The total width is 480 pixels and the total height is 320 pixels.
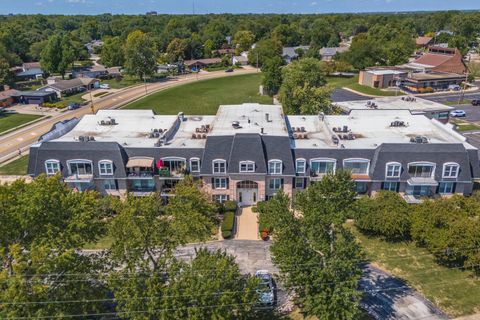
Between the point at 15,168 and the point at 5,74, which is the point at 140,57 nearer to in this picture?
the point at 5,74

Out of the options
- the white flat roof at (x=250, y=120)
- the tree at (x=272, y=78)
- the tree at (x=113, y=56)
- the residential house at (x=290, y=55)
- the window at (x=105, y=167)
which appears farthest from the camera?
the residential house at (x=290, y=55)

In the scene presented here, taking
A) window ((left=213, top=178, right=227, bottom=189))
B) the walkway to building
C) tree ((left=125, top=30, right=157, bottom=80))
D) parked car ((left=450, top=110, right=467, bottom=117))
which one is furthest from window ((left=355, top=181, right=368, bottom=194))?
tree ((left=125, top=30, right=157, bottom=80))

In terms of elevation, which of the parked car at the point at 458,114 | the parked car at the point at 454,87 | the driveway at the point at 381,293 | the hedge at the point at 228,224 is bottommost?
the driveway at the point at 381,293

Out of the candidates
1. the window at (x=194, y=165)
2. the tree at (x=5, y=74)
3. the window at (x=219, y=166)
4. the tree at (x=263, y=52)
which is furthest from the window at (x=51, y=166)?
the tree at (x=263, y=52)

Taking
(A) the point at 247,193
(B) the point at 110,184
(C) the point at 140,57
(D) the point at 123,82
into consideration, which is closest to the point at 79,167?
(B) the point at 110,184

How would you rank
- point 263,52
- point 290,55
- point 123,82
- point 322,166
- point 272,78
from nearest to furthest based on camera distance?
1. point 322,166
2. point 272,78
3. point 123,82
4. point 263,52
5. point 290,55

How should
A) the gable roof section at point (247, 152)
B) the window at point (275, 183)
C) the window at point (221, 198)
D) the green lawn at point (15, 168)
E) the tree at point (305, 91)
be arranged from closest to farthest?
the gable roof section at point (247, 152)
the window at point (275, 183)
the window at point (221, 198)
the green lawn at point (15, 168)
the tree at point (305, 91)

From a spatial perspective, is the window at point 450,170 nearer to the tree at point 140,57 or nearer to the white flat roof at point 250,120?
the white flat roof at point 250,120
